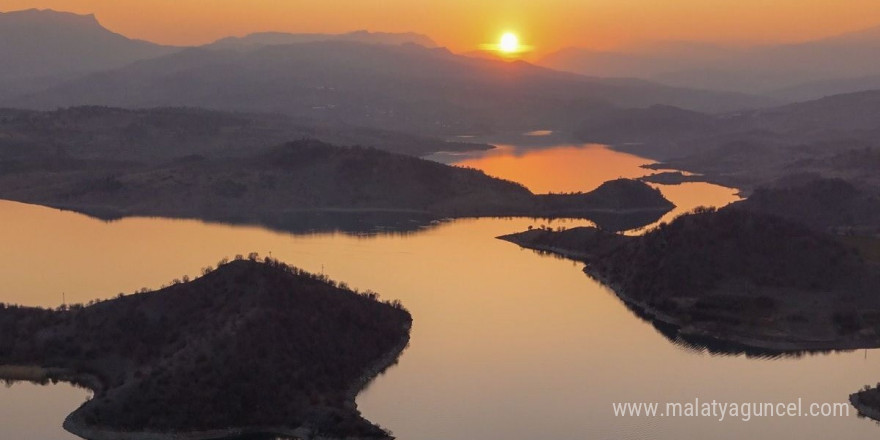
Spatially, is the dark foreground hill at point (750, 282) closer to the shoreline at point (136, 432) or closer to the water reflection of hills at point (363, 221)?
the shoreline at point (136, 432)

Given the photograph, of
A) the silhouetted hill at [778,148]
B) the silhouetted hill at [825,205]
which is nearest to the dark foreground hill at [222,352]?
the silhouetted hill at [825,205]

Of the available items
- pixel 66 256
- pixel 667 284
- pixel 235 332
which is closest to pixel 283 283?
pixel 235 332

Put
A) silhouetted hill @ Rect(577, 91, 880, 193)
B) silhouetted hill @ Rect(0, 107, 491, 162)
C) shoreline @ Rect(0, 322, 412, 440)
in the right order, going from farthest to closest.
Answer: silhouetted hill @ Rect(0, 107, 491, 162), silhouetted hill @ Rect(577, 91, 880, 193), shoreline @ Rect(0, 322, 412, 440)

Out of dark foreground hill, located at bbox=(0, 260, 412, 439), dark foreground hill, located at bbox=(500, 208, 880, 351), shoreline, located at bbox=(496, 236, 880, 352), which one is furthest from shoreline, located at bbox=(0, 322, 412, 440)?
dark foreground hill, located at bbox=(500, 208, 880, 351)

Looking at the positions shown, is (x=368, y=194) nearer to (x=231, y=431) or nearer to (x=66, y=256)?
(x=66, y=256)

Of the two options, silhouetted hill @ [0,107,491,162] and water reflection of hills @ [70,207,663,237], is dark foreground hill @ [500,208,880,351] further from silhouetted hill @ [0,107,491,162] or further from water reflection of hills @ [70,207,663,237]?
silhouetted hill @ [0,107,491,162]

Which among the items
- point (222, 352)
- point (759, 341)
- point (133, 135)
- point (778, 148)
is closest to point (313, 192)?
point (133, 135)
